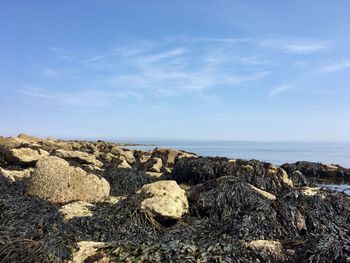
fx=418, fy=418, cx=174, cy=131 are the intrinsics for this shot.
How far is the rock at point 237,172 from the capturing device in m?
11.2

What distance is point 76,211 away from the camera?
7.02m

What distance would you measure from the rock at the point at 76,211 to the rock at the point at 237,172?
16.5 feet

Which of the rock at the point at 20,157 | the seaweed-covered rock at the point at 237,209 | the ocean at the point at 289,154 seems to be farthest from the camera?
the ocean at the point at 289,154

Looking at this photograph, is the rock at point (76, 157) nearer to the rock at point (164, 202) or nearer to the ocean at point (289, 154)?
the rock at point (164, 202)

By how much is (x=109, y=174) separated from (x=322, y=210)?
607cm

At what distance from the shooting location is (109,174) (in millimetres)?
11641

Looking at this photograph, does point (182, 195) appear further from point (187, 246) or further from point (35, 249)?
point (35, 249)

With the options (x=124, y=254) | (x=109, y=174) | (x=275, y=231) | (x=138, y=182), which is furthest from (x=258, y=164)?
(x=124, y=254)

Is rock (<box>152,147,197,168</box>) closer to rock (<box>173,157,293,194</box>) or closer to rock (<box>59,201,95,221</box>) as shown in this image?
rock (<box>173,157,293,194</box>)

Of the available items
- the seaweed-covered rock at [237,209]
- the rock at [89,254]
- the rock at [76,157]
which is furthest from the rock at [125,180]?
the rock at [89,254]

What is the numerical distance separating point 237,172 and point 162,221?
5.30 m

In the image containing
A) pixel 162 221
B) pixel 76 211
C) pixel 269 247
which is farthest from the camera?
pixel 76 211

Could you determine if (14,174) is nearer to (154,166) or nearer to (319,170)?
(154,166)

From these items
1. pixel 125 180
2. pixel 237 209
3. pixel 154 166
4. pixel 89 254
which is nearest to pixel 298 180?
pixel 154 166
